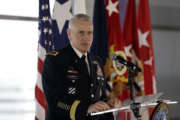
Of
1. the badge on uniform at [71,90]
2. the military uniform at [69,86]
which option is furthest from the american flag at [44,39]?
the badge on uniform at [71,90]

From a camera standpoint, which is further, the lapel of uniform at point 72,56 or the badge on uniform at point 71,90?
the lapel of uniform at point 72,56

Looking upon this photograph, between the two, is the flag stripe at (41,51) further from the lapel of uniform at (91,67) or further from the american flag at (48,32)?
the lapel of uniform at (91,67)

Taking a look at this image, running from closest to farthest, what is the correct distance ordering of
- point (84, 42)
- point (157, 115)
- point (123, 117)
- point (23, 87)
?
point (157, 115) < point (123, 117) < point (84, 42) < point (23, 87)

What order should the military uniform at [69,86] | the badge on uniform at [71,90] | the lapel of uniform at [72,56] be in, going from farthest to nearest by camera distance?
the lapel of uniform at [72,56], the badge on uniform at [71,90], the military uniform at [69,86]

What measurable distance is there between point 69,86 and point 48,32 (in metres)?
1.65

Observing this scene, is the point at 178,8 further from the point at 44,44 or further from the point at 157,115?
the point at 157,115

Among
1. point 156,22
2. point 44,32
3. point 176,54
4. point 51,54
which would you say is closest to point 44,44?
point 44,32

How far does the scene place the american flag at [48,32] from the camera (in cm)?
341

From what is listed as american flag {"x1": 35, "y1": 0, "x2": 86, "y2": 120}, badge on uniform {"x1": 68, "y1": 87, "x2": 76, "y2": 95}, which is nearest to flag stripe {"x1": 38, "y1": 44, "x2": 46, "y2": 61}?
american flag {"x1": 35, "y1": 0, "x2": 86, "y2": 120}

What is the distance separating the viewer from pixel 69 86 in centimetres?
195

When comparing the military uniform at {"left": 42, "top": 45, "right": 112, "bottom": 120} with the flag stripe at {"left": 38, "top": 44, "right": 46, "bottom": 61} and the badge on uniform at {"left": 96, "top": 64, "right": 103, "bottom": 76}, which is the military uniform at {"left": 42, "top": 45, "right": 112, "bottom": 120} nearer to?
the badge on uniform at {"left": 96, "top": 64, "right": 103, "bottom": 76}

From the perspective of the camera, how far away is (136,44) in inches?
171

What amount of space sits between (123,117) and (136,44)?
2.74 metres

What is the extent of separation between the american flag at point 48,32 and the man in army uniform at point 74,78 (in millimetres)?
1365
